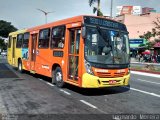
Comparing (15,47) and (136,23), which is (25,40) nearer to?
(15,47)

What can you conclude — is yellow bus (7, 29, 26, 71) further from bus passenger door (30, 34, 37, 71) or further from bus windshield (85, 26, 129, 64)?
bus windshield (85, 26, 129, 64)

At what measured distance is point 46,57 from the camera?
1620 cm

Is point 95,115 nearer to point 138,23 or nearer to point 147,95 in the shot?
point 147,95

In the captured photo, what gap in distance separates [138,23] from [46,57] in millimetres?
71983

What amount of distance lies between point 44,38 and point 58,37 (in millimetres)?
2194

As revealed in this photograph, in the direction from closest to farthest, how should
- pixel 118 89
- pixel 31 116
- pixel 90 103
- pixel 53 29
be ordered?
1. pixel 31 116
2. pixel 90 103
3. pixel 118 89
4. pixel 53 29

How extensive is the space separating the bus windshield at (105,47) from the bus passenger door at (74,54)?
2.00ft

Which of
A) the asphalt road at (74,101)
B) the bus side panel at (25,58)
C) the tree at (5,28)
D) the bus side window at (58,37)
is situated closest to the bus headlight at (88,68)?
the asphalt road at (74,101)

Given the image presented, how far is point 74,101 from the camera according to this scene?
11266mm

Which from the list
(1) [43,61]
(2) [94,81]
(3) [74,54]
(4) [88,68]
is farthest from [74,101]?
(1) [43,61]

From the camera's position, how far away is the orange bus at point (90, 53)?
479 inches

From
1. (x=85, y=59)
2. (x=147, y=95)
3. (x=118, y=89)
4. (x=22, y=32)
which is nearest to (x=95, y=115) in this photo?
(x=85, y=59)

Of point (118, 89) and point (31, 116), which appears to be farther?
point (118, 89)

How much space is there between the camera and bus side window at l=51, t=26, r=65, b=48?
1429 centimetres
